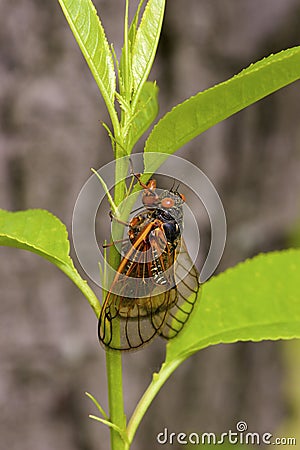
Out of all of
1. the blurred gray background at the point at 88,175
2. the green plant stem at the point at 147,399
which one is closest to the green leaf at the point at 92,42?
the green plant stem at the point at 147,399

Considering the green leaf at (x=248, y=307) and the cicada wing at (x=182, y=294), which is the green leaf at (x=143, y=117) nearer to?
the cicada wing at (x=182, y=294)

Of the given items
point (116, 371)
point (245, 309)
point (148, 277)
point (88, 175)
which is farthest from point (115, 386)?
point (88, 175)

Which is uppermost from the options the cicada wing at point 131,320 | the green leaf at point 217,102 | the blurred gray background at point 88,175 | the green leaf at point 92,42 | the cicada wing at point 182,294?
the blurred gray background at point 88,175

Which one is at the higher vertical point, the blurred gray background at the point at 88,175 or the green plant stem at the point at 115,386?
the blurred gray background at the point at 88,175

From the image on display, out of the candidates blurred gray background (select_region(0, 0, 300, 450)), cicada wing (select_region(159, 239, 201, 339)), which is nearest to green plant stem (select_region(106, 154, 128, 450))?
cicada wing (select_region(159, 239, 201, 339))

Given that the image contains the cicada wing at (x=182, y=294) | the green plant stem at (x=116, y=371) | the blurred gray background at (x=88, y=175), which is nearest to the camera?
the green plant stem at (x=116, y=371)

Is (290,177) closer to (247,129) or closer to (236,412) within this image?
(247,129)

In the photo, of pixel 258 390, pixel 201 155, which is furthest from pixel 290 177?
pixel 258 390

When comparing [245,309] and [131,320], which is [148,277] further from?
[245,309]
